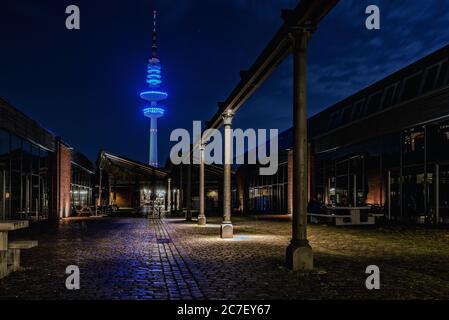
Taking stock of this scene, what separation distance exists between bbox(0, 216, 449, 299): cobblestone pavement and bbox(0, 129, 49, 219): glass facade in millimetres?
5684

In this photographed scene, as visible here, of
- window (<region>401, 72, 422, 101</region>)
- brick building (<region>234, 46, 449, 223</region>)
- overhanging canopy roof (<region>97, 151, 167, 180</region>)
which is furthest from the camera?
overhanging canopy roof (<region>97, 151, 167, 180</region>)

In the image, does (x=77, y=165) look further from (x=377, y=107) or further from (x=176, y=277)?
(x=176, y=277)

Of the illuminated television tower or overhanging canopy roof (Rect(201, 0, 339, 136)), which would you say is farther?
the illuminated television tower

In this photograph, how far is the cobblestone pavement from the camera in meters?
6.43

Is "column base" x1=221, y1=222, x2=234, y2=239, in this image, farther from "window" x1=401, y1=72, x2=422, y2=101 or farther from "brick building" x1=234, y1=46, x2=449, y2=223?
"window" x1=401, y1=72, x2=422, y2=101

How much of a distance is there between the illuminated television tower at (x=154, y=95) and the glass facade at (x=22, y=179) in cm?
10312

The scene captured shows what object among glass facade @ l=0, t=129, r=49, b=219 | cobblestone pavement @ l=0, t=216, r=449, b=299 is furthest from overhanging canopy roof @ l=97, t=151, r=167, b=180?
cobblestone pavement @ l=0, t=216, r=449, b=299

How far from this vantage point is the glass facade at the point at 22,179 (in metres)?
18.1

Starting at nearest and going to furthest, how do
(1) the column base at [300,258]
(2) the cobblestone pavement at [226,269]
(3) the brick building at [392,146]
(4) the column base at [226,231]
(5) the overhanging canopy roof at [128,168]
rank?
(2) the cobblestone pavement at [226,269]
(1) the column base at [300,258]
(4) the column base at [226,231]
(3) the brick building at [392,146]
(5) the overhanging canopy roof at [128,168]

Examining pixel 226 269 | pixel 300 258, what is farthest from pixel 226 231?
pixel 300 258

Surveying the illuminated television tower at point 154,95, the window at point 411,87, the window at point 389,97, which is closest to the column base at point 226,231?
the window at point 411,87

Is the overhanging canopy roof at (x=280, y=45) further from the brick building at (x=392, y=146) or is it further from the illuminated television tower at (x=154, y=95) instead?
the illuminated television tower at (x=154, y=95)

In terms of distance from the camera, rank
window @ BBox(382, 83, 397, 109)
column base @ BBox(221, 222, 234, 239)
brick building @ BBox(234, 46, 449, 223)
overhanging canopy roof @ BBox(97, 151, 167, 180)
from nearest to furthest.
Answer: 1. column base @ BBox(221, 222, 234, 239)
2. brick building @ BBox(234, 46, 449, 223)
3. window @ BBox(382, 83, 397, 109)
4. overhanging canopy roof @ BBox(97, 151, 167, 180)

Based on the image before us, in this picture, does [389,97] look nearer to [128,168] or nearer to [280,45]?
[280,45]
